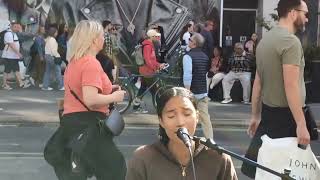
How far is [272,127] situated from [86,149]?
4.46 feet

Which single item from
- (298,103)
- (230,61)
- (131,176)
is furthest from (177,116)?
(230,61)

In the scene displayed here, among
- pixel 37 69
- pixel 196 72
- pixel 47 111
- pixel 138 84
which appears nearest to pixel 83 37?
pixel 196 72

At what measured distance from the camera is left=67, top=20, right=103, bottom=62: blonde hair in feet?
15.3

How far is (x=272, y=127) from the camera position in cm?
461

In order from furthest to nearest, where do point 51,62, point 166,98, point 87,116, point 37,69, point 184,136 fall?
point 37,69, point 51,62, point 87,116, point 166,98, point 184,136

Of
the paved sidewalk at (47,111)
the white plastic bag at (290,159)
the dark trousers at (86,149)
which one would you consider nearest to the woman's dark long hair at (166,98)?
the white plastic bag at (290,159)

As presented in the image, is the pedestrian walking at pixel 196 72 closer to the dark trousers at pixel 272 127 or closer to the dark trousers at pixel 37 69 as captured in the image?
the dark trousers at pixel 272 127

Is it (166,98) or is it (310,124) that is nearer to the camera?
(166,98)

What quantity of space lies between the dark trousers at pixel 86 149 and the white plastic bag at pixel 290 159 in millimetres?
1056

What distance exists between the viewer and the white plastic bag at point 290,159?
4375 mm

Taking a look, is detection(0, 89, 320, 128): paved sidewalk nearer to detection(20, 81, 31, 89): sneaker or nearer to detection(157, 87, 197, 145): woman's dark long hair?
detection(20, 81, 31, 89): sneaker

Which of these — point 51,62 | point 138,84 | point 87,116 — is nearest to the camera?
point 87,116

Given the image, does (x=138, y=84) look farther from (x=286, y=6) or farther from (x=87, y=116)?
(x=286, y=6)

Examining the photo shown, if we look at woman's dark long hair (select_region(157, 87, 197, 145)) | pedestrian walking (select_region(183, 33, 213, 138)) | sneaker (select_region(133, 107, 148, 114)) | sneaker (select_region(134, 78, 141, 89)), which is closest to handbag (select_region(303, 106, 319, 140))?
woman's dark long hair (select_region(157, 87, 197, 145))
